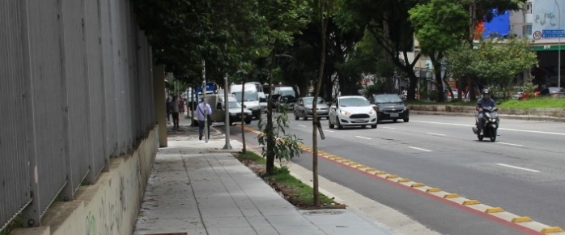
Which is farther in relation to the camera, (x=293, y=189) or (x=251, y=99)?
(x=251, y=99)

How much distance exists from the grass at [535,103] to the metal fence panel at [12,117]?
3207 cm

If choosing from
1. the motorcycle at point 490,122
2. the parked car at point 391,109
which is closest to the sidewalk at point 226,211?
the motorcycle at point 490,122

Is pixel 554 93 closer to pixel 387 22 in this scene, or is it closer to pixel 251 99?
pixel 387 22

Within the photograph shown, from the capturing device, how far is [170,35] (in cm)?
1484

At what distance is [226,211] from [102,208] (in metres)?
4.78

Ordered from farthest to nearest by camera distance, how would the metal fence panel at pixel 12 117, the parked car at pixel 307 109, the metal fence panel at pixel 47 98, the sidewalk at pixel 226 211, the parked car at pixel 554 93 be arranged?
the parked car at pixel 307 109, the parked car at pixel 554 93, the sidewalk at pixel 226 211, the metal fence panel at pixel 47 98, the metal fence panel at pixel 12 117

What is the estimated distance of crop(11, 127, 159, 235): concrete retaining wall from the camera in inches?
149

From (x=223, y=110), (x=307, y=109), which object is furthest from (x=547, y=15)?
(x=223, y=110)

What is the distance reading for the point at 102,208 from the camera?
5.52 m

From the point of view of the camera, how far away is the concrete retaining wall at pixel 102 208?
12.4 feet

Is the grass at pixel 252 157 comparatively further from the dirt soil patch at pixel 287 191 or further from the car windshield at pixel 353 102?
the car windshield at pixel 353 102

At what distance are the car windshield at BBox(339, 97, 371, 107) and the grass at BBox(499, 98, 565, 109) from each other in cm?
812

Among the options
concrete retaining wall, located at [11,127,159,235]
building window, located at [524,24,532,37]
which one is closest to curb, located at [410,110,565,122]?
concrete retaining wall, located at [11,127,159,235]

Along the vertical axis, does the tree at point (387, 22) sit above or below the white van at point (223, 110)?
above
